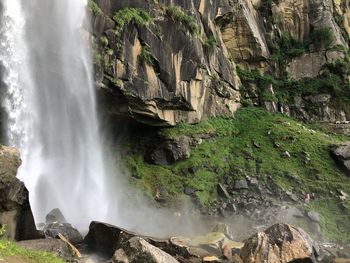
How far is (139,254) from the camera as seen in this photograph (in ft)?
38.0

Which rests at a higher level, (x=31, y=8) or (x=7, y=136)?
(x=31, y=8)

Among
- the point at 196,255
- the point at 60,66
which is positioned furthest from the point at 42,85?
the point at 196,255

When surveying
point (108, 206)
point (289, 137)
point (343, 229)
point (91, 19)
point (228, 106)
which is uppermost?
point (91, 19)

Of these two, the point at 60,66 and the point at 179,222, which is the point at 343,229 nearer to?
the point at 179,222

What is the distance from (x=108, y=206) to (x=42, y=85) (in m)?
7.68

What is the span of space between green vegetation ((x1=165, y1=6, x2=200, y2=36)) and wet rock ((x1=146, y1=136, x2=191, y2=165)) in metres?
7.70

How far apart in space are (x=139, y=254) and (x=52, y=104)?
42.9 ft

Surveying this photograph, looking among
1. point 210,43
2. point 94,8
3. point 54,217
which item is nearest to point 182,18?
point 210,43

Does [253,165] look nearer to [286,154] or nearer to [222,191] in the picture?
[286,154]

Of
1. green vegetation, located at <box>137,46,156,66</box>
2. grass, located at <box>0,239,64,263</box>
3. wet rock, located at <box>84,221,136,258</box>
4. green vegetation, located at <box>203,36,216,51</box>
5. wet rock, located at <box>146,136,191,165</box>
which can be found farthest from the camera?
green vegetation, located at <box>203,36,216,51</box>

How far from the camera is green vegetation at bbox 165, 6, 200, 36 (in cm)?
2692

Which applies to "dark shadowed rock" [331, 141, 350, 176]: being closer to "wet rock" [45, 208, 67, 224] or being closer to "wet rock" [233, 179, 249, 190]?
"wet rock" [233, 179, 249, 190]

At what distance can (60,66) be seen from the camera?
21844 mm

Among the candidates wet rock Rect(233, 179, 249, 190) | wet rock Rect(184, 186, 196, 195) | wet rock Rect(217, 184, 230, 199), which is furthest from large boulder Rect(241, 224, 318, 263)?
wet rock Rect(233, 179, 249, 190)
